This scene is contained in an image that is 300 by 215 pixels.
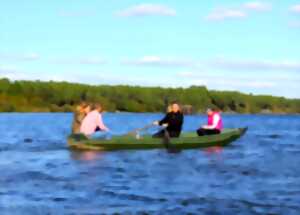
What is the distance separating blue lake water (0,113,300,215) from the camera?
13383 mm

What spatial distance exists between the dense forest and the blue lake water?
127542 millimetres

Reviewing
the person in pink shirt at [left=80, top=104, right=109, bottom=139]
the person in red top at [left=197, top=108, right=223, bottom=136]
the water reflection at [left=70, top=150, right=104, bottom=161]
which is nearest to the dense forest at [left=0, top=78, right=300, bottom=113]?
the person in red top at [left=197, top=108, right=223, bottom=136]

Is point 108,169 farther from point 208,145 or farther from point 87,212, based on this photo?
point 208,145

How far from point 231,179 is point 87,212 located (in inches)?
233

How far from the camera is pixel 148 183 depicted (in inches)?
667

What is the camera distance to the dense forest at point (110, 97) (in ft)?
507

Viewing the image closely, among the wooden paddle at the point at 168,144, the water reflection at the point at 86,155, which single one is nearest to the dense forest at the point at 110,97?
the wooden paddle at the point at 168,144

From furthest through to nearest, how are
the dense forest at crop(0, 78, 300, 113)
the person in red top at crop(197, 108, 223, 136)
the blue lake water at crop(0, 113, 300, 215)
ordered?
the dense forest at crop(0, 78, 300, 113)
the person in red top at crop(197, 108, 223, 136)
the blue lake water at crop(0, 113, 300, 215)

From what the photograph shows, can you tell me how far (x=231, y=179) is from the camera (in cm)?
1775

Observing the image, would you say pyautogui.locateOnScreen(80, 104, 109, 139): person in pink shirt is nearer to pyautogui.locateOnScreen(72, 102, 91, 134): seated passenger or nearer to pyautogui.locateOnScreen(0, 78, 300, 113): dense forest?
pyautogui.locateOnScreen(72, 102, 91, 134): seated passenger

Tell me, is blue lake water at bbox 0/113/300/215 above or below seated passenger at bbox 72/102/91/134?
below

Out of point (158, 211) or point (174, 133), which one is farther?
point (174, 133)

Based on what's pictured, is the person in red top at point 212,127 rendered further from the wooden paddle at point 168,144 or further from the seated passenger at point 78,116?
the seated passenger at point 78,116

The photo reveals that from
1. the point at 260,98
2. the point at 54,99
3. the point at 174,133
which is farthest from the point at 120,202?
the point at 260,98
